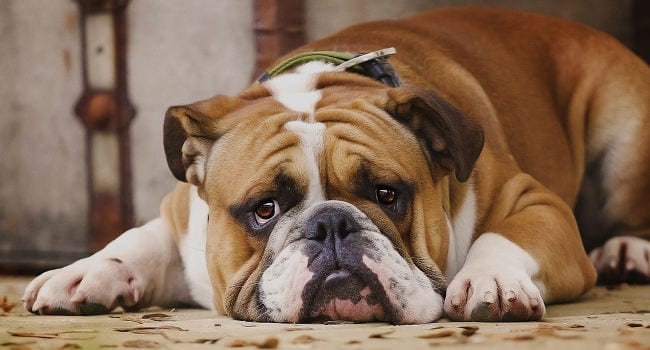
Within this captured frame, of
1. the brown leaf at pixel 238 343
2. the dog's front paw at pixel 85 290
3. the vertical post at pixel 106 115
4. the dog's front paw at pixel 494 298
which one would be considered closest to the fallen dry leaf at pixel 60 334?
the brown leaf at pixel 238 343

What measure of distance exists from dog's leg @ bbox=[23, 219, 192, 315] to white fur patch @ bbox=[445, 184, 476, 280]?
1.04 metres

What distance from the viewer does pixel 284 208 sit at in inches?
139

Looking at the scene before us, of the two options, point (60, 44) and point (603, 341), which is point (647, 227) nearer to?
point (603, 341)

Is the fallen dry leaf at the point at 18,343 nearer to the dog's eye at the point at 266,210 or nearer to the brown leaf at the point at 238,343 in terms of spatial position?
the brown leaf at the point at 238,343

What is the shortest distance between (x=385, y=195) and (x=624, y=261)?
1.88 m

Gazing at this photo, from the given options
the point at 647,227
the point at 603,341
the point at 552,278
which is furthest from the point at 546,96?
the point at 603,341

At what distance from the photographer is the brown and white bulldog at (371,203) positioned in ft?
11.1

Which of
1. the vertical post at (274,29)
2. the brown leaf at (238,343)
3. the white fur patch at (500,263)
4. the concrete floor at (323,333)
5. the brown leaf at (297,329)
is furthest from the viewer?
the vertical post at (274,29)

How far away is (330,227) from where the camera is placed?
3.33m

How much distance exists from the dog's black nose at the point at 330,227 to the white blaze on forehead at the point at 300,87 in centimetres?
50

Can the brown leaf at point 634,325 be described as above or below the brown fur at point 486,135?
below

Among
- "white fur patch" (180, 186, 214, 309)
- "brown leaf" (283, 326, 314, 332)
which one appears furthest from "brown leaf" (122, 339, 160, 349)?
Answer: "white fur patch" (180, 186, 214, 309)

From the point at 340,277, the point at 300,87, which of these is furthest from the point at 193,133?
the point at 340,277

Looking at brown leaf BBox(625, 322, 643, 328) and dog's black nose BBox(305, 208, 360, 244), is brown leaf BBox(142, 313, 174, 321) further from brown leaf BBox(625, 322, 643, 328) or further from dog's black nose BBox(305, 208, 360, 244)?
brown leaf BBox(625, 322, 643, 328)
